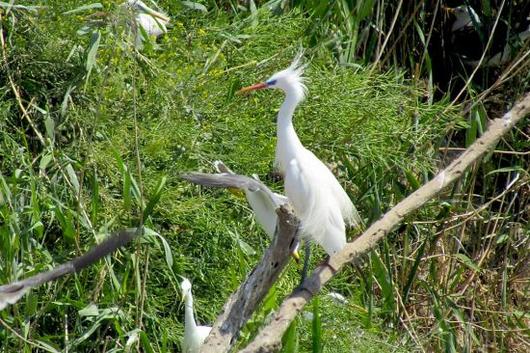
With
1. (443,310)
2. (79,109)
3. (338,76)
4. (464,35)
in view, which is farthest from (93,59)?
(464,35)

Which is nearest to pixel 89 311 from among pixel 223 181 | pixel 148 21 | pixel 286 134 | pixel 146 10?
pixel 223 181

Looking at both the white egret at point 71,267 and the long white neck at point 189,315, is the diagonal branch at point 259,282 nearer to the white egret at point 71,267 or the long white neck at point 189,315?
the white egret at point 71,267

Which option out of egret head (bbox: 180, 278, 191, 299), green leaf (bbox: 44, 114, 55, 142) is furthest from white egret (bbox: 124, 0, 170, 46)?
egret head (bbox: 180, 278, 191, 299)

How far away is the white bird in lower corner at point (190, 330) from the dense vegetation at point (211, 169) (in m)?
0.09

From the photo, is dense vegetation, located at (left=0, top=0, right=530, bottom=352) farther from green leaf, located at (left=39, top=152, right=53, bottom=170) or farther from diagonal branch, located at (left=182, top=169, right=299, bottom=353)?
diagonal branch, located at (left=182, top=169, right=299, bottom=353)

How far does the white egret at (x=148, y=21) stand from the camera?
3978 mm

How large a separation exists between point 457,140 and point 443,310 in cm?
88

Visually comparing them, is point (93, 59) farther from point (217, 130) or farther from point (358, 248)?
point (358, 248)

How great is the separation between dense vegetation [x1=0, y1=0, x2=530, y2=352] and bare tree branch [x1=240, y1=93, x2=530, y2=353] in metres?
0.12

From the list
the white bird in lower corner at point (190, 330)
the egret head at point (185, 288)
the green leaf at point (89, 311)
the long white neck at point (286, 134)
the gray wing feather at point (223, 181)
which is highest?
the gray wing feather at point (223, 181)

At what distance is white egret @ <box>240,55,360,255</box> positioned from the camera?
3.57m

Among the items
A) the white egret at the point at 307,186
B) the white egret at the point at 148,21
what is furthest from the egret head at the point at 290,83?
the white egret at the point at 148,21

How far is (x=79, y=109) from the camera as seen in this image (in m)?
3.99

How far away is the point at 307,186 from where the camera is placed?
3574 mm
